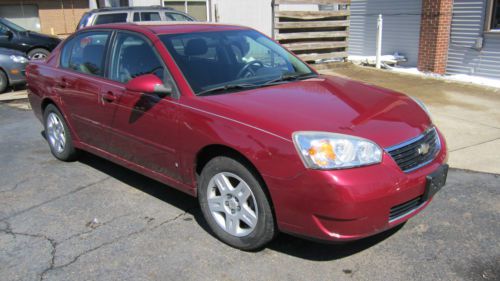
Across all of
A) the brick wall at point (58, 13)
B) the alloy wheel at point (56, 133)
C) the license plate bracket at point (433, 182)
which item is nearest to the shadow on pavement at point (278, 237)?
the alloy wheel at point (56, 133)

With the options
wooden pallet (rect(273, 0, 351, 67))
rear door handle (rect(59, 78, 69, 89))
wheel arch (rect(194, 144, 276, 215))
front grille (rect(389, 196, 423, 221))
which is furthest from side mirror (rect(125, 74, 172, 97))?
wooden pallet (rect(273, 0, 351, 67))

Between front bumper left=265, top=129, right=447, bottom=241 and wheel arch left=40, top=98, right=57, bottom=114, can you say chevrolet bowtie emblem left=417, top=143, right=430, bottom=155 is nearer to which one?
front bumper left=265, top=129, right=447, bottom=241

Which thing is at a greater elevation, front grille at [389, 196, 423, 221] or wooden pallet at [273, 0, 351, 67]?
wooden pallet at [273, 0, 351, 67]

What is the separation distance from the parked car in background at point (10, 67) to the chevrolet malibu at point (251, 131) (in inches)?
253

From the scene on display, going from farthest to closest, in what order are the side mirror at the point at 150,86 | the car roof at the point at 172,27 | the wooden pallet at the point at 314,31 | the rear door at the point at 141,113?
Answer: the wooden pallet at the point at 314,31 → the car roof at the point at 172,27 → the rear door at the point at 141,113 → the side mirror at the point at 150,86

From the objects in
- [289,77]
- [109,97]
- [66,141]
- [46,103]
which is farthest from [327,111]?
[46,103]

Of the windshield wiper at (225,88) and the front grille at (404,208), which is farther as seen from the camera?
the windshield wiper at (225,88)

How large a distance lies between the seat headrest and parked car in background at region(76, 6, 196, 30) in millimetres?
7368

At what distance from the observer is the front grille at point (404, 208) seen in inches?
126

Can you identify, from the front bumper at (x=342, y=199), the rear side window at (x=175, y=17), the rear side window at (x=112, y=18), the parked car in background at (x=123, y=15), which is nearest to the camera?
the front bumper at (x=342, y=199)

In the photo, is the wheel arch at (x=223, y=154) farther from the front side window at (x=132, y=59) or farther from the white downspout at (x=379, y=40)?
the white downspout at (x=379, y=40)

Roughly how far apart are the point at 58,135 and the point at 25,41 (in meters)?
8.34

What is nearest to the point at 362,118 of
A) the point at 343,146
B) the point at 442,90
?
the point at 343,146

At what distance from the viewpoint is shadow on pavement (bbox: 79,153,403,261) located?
3.58 metres
